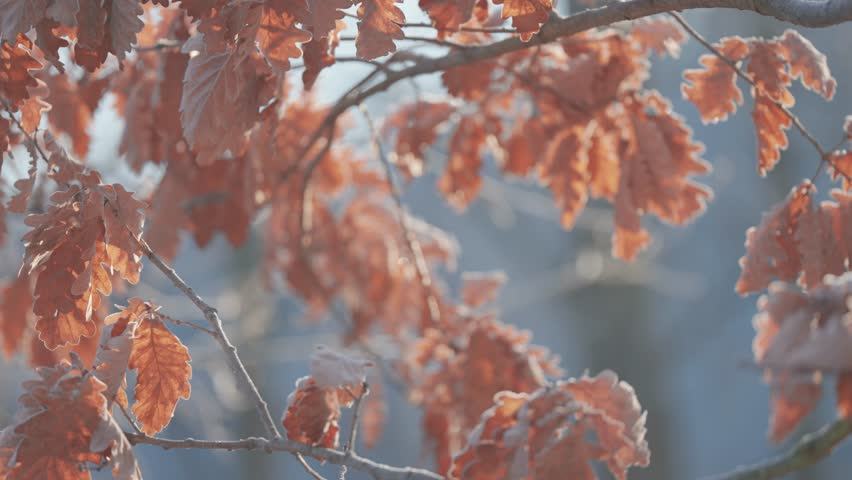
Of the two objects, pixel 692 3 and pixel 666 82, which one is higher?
pixel 692 3

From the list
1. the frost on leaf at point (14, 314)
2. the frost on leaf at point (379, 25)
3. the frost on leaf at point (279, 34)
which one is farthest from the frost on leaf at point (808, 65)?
the frost on leaf at point (14, 314)

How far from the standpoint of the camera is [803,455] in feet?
3.62

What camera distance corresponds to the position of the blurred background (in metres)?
5.02

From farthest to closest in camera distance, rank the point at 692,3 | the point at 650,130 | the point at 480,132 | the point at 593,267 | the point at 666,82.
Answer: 1. the point at 666,82
2. the point at 593,267
3. the point at 480,132
4. the point at 650,130
5. the point at 692,3

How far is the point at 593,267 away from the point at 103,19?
13.1 feet

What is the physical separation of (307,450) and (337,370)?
0.45 ft

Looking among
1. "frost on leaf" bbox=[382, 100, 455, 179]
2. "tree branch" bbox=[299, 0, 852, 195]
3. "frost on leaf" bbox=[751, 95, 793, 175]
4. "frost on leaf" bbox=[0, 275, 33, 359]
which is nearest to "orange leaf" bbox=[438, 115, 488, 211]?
"frost on leaf" bbox=[382, 100, 455, 179]

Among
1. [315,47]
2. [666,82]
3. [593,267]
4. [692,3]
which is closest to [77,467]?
[315,47]

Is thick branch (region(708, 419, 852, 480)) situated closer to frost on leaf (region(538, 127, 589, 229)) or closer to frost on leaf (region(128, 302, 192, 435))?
frost on leaf (region(128, 302, 192, 435))

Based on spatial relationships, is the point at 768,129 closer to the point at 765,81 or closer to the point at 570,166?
the point at 765,81

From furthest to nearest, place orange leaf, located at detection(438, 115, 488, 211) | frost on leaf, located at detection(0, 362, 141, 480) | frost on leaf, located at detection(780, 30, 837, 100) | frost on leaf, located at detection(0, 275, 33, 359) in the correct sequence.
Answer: frost on leaf, located at detection(0, 275, 33, 359), orange leaf, located at detection(438, 115, 488, 211), frost on leaf, located at detection(780, 30, 837, 100), frost on leaf, located at detection(0, 362, 141, 480)

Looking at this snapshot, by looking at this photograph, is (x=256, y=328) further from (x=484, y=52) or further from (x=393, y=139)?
(x=484, y=52)

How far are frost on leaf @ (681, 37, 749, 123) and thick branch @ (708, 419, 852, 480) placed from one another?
70cm

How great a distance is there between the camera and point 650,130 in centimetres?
188
